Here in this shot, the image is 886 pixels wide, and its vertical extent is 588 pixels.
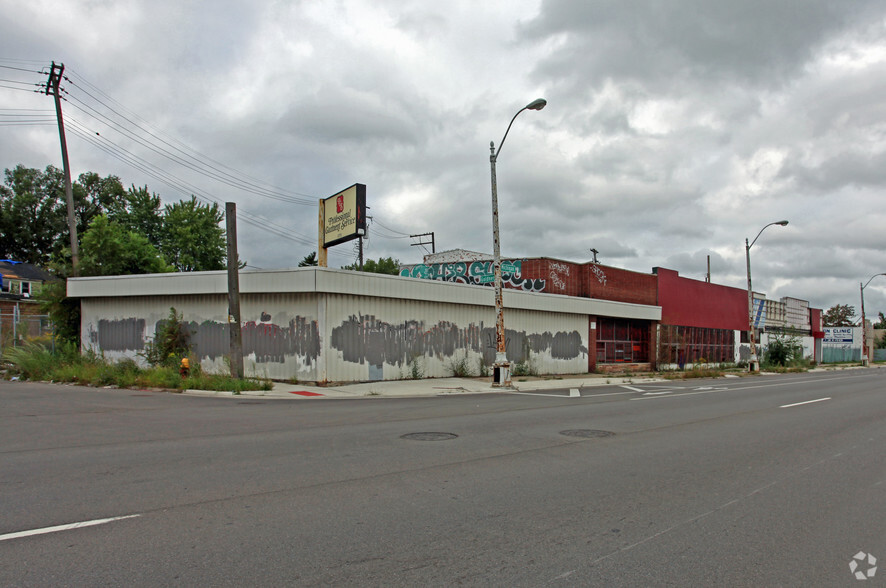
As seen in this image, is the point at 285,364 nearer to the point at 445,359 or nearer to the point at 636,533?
the point at 445,359

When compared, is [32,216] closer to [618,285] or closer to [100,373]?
[100,373]

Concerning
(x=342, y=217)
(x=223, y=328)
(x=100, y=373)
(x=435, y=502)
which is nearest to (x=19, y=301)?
(x=100, y=373)

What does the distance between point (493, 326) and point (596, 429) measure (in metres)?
15.3

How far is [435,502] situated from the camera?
228 inches

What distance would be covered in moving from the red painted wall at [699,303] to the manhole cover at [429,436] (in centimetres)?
3191

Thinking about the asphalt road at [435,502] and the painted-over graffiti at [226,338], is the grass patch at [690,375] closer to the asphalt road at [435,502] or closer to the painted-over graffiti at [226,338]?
the asphalt road at [435,502]

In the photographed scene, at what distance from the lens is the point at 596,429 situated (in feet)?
35.3

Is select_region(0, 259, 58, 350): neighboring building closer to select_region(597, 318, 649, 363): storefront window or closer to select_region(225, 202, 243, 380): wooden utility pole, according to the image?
select_region(225, 202, 243, 380): wooden utility pole

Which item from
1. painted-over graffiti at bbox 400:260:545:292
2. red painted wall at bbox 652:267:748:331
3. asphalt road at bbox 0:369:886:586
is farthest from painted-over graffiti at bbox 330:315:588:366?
red painted wall at bbox 652:267:748:331

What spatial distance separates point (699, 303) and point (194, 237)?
43963 mm

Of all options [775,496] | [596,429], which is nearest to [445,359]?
[596,429]

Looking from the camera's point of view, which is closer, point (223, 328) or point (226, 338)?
point (226, 338)

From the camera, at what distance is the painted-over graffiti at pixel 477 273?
109 ft

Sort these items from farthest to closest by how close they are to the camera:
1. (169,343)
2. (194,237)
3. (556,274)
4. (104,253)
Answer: (194,237) → (556,274) → (104,253) → (169,343)
